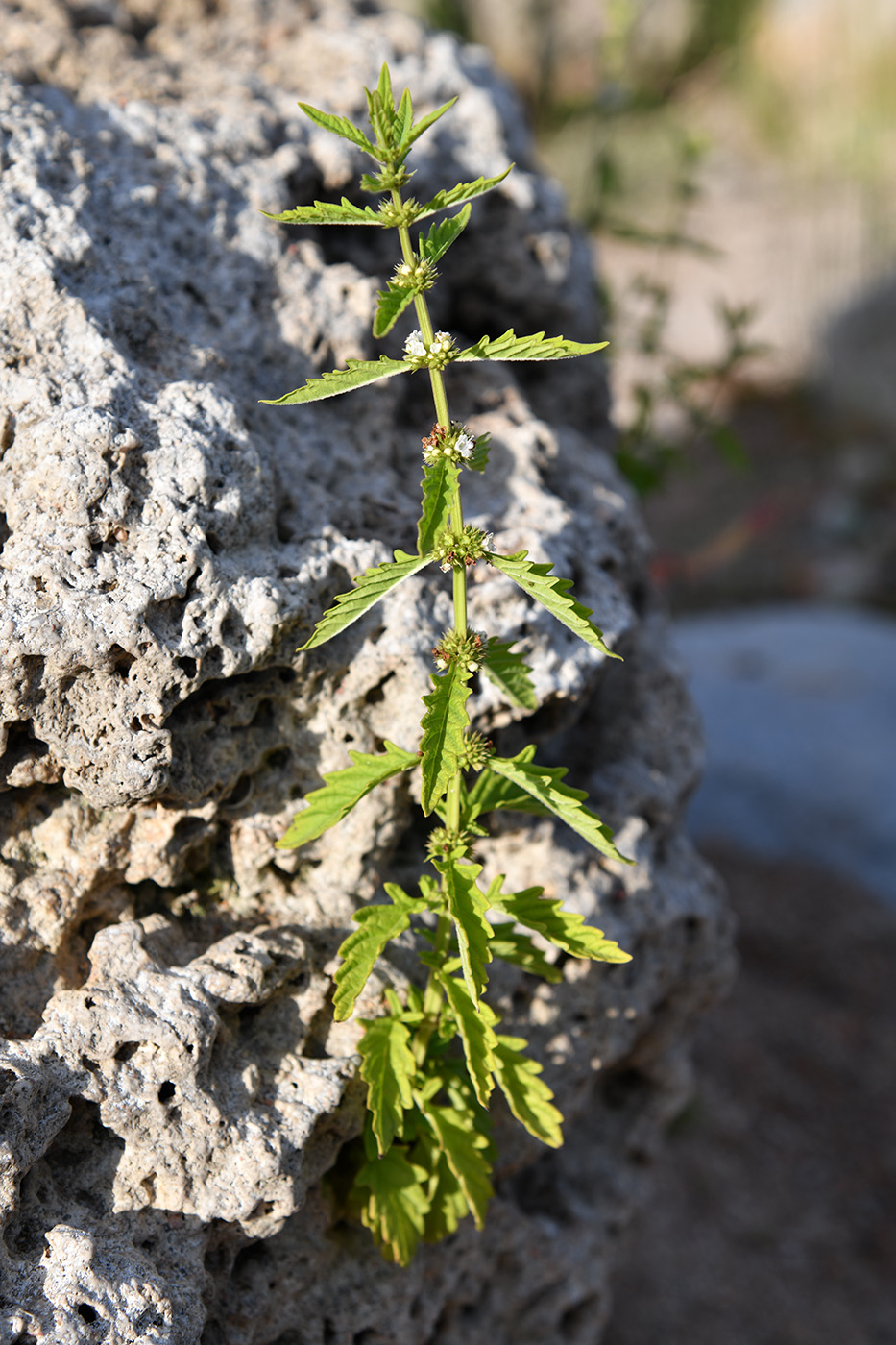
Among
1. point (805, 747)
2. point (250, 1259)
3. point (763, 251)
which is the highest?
point (763, 251)

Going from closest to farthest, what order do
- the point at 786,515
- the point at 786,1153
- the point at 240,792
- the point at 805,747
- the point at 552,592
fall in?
the point at 552,592, the point at 240,792, the point at 786,1153, the point at 805,747, the point at 786,515

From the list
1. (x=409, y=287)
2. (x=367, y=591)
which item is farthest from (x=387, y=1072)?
(x=409, y=287)

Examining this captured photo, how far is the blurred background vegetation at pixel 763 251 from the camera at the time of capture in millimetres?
9695

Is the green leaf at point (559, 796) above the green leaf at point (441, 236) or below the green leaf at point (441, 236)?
below

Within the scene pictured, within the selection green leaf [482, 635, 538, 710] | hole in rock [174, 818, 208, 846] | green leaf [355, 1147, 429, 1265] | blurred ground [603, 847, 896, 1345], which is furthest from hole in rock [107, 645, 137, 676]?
blurred ground [603, 847, 896, 1345]

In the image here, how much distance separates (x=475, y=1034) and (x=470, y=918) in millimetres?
249

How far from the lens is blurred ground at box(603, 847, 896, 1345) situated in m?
4.05

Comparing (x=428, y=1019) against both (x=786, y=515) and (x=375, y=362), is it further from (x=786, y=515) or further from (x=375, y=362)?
(x=786, y=515)

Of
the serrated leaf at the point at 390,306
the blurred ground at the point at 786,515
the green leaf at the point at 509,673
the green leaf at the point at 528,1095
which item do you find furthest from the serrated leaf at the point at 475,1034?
the blurred ground at the point at 786,515

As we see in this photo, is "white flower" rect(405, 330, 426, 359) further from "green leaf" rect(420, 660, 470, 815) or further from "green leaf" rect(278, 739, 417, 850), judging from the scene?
"green leaf" rect(278, 739, 417, 850)

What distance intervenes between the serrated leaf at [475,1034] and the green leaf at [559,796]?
1.21 ft

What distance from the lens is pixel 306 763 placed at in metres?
2.38

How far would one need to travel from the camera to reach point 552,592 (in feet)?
5.88

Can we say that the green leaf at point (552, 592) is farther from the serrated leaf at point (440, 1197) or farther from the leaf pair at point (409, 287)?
the serrated leaf at point (440, 1197)
